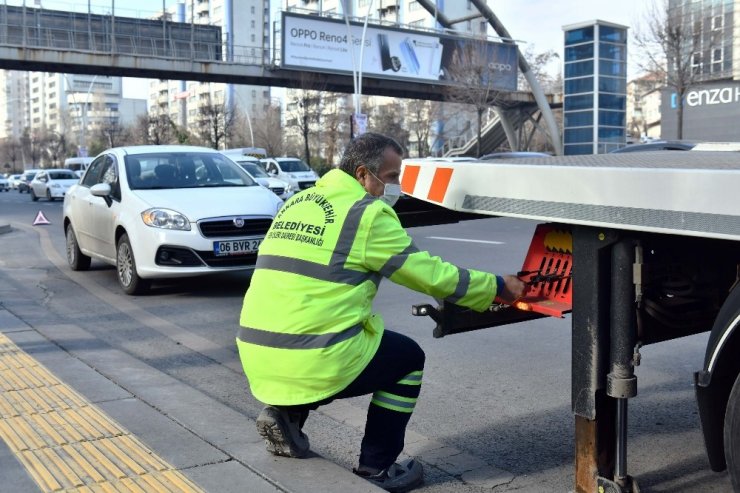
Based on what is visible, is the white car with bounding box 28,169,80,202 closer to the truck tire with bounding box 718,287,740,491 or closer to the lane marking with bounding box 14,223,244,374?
the lane marking with bounding box 14,223,244,374

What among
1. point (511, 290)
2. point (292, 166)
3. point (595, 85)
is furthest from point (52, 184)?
point (511, 290)

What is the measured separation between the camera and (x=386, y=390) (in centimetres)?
362

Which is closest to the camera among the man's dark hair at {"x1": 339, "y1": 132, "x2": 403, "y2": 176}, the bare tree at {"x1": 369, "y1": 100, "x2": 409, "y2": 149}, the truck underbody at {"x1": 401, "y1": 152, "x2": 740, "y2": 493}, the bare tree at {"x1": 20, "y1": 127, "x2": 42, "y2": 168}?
the truck underbody at {"x1": 401, "y1": 152, "x2": 740, "y2": 493}

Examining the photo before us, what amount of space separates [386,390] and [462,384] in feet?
6.80

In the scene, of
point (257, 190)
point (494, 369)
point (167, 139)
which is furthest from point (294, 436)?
Answer: point (167, 139)

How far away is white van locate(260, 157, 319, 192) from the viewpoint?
112ft

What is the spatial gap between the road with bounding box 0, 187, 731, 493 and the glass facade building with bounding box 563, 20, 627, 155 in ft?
132

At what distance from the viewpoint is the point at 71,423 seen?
435cm

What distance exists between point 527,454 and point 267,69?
148ft

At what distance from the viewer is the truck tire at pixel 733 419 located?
2.75 meters

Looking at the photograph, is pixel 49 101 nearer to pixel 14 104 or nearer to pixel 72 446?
pixel 14 104

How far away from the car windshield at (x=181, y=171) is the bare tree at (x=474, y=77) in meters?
40.6

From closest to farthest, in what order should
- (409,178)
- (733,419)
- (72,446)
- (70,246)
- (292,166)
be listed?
(733,419)
(409,178)
(72,446)
(70,246)
(292,166)

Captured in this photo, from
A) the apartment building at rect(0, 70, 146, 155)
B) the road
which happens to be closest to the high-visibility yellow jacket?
the road
